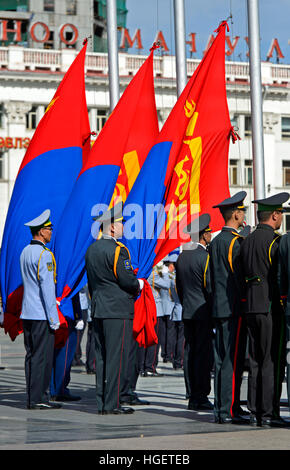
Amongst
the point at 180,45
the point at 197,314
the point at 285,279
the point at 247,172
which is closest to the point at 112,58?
the point at 180,45

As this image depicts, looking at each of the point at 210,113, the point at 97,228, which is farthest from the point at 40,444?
the point at 210,113

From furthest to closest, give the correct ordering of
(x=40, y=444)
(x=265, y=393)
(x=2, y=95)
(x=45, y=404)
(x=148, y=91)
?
(x=2, y=95)
(x=148, y=91)
(x=45, y=404)
(x=265, y=393)
(x=40, y=444)

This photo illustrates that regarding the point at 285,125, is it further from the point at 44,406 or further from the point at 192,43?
the point at 44,406

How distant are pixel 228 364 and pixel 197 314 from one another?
1721 mm

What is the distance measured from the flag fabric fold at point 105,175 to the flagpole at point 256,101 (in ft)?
6.08

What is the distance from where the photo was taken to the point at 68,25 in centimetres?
6256

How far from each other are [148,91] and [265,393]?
514cm

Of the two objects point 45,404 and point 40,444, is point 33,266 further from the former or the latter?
point 40,444

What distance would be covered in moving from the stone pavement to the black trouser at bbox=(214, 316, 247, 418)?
0.23 meters

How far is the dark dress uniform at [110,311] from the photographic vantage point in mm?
10148

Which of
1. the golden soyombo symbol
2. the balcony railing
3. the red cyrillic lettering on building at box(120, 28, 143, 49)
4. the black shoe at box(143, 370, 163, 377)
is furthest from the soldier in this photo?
the red cyrillic lettering on building at box(120, 28, 143, 49)

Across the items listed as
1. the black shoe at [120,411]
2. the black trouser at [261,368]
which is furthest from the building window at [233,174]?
the black trouser at [261,368]

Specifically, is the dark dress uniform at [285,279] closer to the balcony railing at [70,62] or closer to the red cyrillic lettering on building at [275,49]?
the balcony railing at [70,62]

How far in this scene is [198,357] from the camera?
35.9 feet
